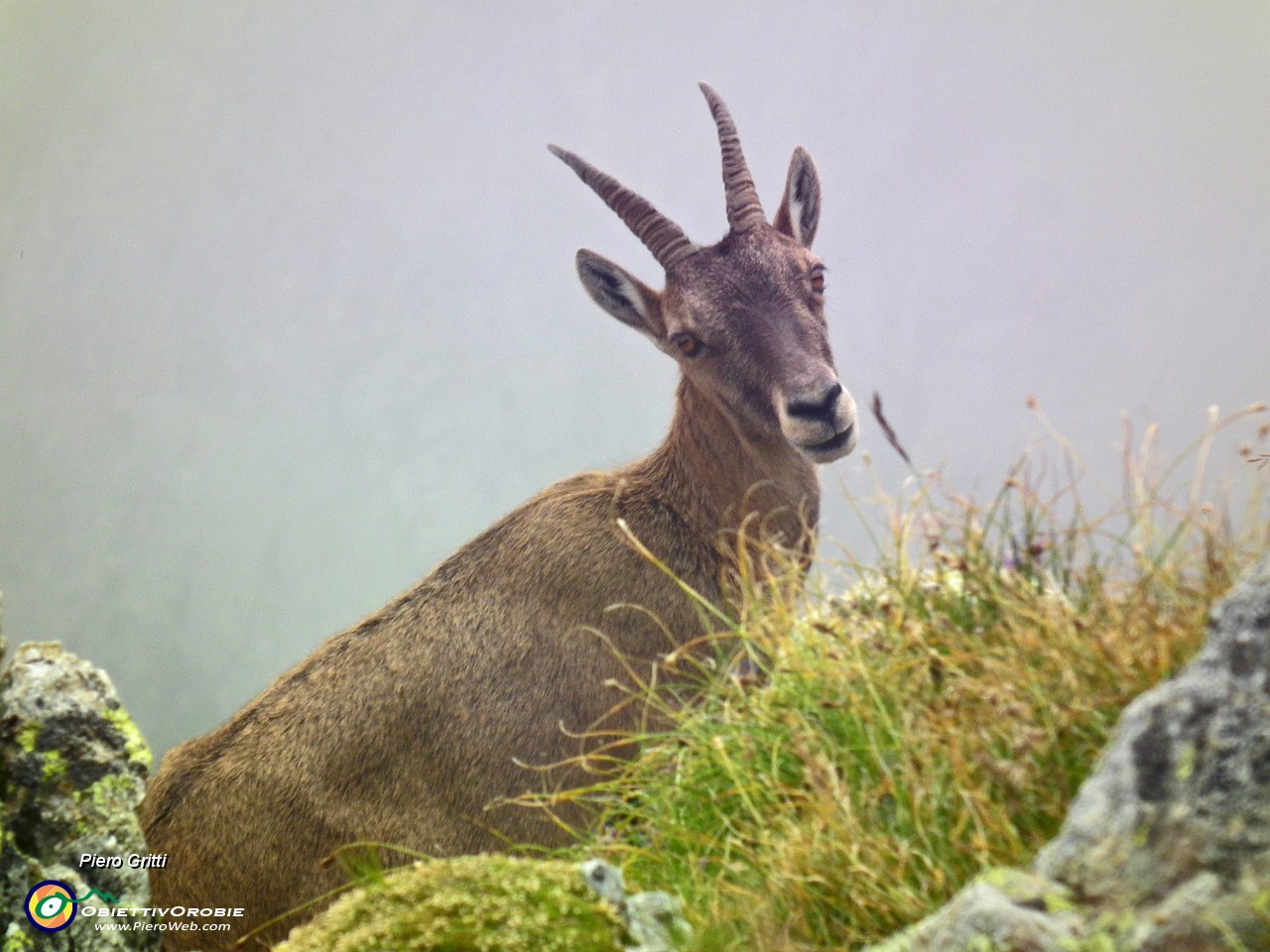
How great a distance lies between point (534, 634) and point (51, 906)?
7.68 ft

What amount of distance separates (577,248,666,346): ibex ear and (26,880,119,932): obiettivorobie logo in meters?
3.91

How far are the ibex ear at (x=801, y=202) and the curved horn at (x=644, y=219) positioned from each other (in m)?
0.74

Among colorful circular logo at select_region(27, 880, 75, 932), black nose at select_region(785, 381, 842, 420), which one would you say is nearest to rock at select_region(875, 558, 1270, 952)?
black nose at select_region(785, 381, 842, 420)

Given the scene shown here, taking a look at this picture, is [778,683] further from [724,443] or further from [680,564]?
[724,443]

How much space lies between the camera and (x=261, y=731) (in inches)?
211

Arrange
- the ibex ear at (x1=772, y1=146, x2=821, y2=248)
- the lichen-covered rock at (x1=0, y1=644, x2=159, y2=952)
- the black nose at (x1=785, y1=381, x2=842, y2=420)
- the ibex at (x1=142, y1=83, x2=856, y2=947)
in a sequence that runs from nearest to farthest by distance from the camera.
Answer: the lichen-covered rock at (x1=0, y1=644, x2=159, y2=952) → the ibex at (x1=142, y1=83, x2=856, y2=947) → the black nose at (x1=785, y1=381, x2=842, y2=420) → the ibex ear at (x1=772, y1=146, x2=821, y2=248)

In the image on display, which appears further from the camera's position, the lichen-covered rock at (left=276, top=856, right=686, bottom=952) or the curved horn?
the curved horn

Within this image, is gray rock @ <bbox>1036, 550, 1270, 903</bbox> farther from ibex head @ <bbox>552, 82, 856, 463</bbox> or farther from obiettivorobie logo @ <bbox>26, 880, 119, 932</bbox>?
obiettivorobie logo @ <bbox>26, 880, 119, 932</bbox>

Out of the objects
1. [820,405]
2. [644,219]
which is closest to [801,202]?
[644,219]

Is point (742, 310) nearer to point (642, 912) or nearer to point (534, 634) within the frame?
point (534, 634)

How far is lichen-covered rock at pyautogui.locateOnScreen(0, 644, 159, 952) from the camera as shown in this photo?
161 inches

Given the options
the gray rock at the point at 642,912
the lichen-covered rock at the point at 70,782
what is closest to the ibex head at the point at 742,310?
the gray rock at the point at 642,912

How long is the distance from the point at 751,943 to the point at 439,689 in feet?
9.38

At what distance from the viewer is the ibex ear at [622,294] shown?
20.2 feet
